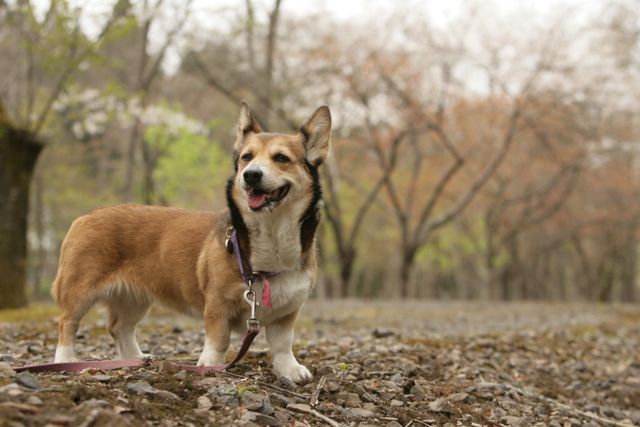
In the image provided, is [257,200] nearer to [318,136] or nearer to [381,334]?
[318,136]

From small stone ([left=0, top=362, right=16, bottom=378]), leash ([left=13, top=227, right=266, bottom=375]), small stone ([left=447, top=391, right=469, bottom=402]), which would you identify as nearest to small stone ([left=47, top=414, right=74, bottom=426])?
small stone ([left=0, top=362, right=16, bottom=378])

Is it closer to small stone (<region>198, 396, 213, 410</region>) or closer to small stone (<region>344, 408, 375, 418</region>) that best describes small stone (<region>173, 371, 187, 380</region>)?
small stone (<region>198, 396, 213, 410</region>)

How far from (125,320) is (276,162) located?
7.07 feet

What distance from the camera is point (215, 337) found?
4.58m

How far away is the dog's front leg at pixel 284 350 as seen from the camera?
15.5 feet

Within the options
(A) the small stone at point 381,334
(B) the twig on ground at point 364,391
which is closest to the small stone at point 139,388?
(B) the twig on ground at point 364,391

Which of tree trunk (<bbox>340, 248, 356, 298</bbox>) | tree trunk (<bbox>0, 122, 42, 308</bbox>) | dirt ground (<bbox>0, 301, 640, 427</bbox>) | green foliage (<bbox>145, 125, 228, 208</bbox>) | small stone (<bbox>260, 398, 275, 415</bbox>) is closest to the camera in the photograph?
dirt ground (<bbox>0, 301, 640, 427</bbox>)

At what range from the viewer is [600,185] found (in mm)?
33812

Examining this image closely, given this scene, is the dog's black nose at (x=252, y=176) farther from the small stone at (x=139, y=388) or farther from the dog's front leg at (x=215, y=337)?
the small stone at (x=139, y=388)

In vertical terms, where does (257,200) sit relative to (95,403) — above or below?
above

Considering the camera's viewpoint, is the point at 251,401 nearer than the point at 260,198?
Yes

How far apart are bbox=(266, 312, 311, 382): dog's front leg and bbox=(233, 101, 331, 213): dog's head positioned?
94 cm

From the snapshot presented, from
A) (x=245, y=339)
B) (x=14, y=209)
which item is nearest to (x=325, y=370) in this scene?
(x=245, y=339)

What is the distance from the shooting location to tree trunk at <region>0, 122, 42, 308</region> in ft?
36.4
